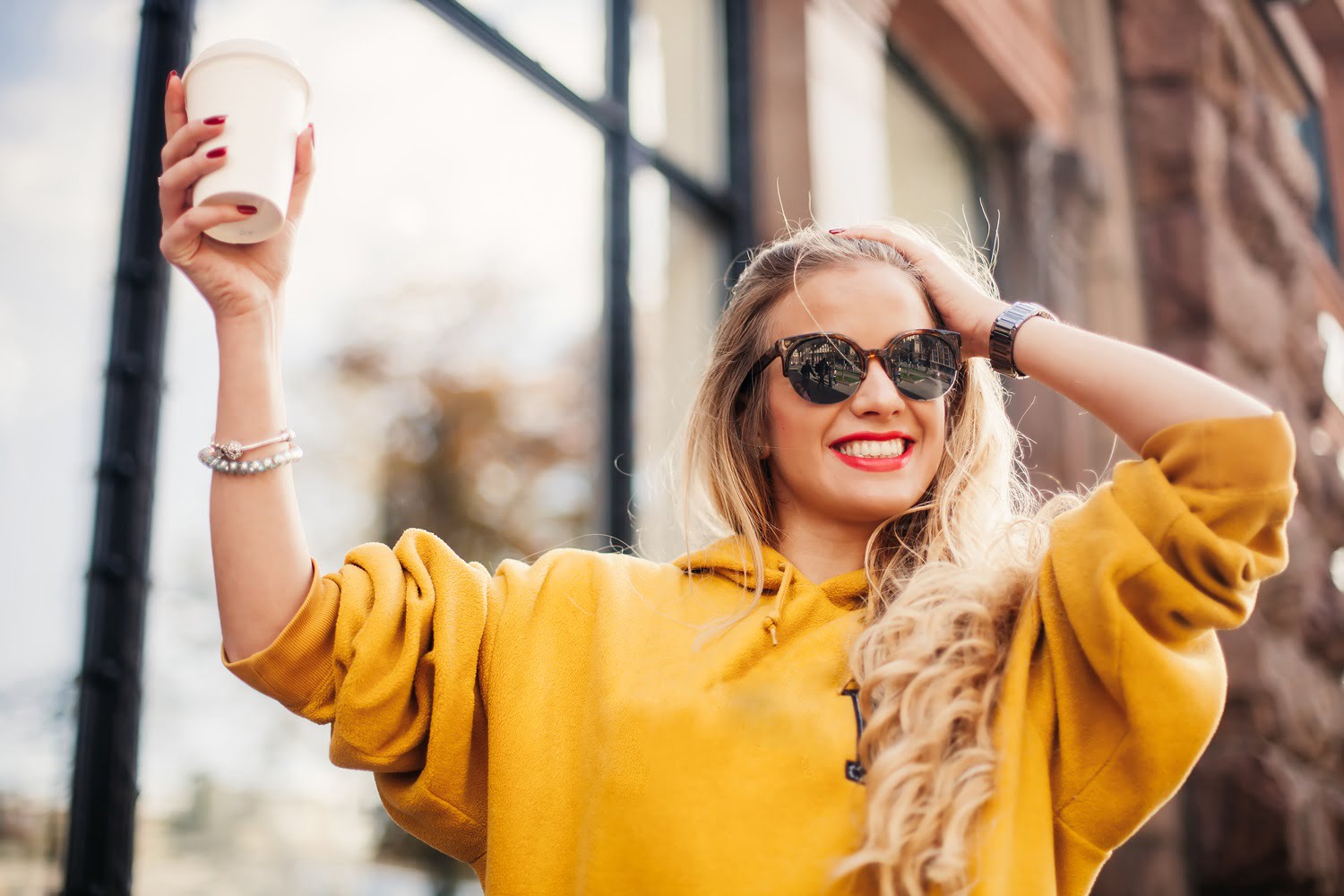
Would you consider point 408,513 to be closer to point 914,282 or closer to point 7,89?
point 7,89


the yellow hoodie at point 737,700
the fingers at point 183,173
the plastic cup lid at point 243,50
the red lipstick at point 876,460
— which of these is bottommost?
the yellow hoodie at point 737,700

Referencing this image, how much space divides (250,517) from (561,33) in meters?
2.63

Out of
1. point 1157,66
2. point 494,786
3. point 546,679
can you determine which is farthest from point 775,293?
point 1157,66

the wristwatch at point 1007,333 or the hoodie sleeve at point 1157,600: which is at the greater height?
the wristwatch at point 1007,333

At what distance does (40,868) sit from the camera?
6.90ft

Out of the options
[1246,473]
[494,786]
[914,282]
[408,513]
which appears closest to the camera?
[1246,473]

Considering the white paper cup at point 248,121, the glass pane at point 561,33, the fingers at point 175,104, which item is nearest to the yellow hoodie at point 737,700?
the white paper cup at point 248,121

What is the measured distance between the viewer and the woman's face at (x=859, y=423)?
1791 millimetres

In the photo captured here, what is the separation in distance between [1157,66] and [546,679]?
15.8ft

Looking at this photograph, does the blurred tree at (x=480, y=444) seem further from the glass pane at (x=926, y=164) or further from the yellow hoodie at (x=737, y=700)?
the glass pane at (x=926, y=164)

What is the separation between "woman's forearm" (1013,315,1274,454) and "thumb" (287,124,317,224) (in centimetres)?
94

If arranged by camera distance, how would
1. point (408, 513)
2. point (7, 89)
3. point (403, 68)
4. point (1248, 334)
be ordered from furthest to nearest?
1. point (1248, 334)
2. point (403, 68)
3. point (408, 513)
4. point (7, 89)

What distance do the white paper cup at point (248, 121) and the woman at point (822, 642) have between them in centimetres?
4

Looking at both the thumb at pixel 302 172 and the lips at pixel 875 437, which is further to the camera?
the lips at pixel 875 437
